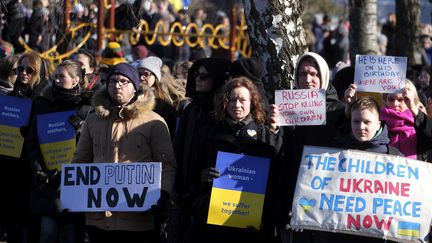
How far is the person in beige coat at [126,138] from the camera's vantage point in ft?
27.1

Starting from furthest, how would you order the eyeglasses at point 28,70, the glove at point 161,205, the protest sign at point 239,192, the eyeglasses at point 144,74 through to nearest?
the eyeglasses at point 28,70 → the eyeglasses at point 144,74 → the glove at point 161,205 → the protest sign at point 239,192

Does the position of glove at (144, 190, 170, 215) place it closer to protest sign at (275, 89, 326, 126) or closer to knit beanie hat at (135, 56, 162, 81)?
protest sign at (275, 89, 326, 126)

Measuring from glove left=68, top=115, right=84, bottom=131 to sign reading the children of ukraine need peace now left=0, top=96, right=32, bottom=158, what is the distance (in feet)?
2.24

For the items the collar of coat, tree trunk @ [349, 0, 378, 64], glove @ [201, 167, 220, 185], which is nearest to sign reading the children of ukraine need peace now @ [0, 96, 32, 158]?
the collar of coat

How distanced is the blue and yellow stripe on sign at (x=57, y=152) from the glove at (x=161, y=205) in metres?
1.44

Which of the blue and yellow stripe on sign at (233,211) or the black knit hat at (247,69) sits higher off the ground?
the black knit hat at (247,69)

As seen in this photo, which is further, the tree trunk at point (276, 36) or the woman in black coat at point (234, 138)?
the tree trunk at point (276, 36)

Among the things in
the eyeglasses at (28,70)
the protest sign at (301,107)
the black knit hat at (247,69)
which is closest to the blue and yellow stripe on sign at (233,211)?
the protest sign at (301,107)

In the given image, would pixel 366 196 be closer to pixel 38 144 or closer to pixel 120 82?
pixel 120 82

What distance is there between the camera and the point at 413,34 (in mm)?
18375

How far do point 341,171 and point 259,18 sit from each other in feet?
7.34

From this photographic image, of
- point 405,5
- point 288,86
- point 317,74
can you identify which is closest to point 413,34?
point 405,5

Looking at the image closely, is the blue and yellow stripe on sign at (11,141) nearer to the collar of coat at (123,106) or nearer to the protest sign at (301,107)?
the collar of coat at (123,106)

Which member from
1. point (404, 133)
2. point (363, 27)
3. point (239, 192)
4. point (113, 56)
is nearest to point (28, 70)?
point (239, 192)
